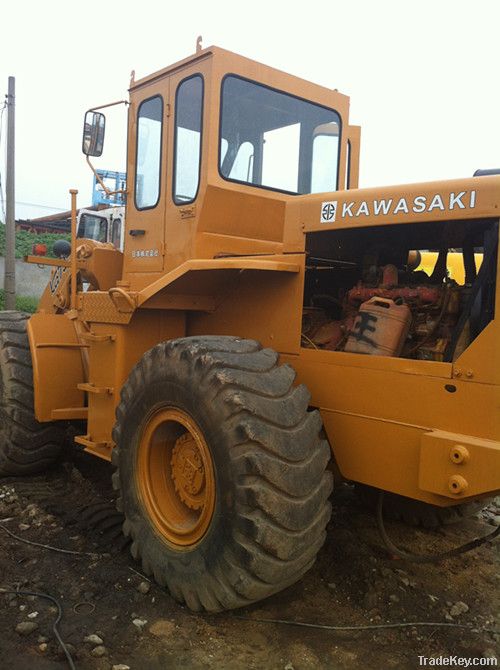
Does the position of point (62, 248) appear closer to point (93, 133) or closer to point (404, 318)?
point (93, 133)

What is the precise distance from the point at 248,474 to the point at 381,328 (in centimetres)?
102

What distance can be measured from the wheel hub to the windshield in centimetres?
177

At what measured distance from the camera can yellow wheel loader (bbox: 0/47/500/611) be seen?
2.88 meters

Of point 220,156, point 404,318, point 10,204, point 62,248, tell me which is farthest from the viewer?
point 10,204

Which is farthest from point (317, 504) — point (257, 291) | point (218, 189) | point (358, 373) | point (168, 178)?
point (168, 178)

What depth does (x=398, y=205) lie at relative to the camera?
10.2 ft

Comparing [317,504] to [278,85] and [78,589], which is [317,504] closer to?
[78,589]

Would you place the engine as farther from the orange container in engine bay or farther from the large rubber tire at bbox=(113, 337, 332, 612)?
the large rubber tire at bbox=(113, 337, 332, 612)

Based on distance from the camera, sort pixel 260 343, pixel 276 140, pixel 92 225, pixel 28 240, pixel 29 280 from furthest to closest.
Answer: pixel 28 240 < pixel 29 280 < pixel 92 225 < pixel 276 140 < pixel 260 343

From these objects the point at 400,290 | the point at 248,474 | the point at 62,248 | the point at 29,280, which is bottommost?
the point at 248,474

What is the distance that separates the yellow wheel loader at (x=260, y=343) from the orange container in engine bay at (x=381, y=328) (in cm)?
1

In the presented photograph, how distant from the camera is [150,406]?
3.47 metres

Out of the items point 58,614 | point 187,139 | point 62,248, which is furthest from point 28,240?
point 58,614

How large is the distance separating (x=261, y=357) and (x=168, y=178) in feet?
5.78
